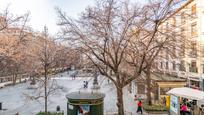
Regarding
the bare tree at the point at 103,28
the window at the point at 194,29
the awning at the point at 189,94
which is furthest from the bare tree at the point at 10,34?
the window at the point at 194,29

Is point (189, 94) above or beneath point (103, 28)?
beneath

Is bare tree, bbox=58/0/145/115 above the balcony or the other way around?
above

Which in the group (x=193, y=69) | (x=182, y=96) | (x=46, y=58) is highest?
(x=46, y=58)

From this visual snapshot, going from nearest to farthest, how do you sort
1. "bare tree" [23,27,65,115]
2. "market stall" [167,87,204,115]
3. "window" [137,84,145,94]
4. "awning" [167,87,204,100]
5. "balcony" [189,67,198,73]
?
"awning" [167,87,204,100], "market stall" [167,87,204,115], "bare tree" [23,27,65,115], "window" [137,84,145,94], "balcony" [189,67,198,73]

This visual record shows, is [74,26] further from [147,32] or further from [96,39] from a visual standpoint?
[147,32]

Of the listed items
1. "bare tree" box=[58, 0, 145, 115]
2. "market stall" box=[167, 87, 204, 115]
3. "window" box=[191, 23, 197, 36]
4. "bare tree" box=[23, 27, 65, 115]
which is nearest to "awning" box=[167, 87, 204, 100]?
"market stall" box=[167, 87, 204, 115]

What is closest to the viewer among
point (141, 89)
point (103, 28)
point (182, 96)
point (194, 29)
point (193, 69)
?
point (103, 28)

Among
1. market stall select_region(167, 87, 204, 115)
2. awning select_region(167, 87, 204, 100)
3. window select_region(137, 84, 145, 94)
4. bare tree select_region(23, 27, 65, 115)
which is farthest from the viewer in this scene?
window select_region(137, 84, 145, 94)

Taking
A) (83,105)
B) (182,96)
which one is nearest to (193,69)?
(182,96)

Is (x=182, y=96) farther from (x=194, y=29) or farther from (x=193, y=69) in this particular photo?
(x=193, y=69)

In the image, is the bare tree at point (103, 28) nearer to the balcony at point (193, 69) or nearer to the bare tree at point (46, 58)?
the bare tree at point (46, 58)

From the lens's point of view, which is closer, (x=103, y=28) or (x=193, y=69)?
(x=103, y=28)

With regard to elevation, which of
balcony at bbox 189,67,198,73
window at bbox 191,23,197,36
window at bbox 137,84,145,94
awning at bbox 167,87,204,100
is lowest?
window at bbox 137,84,145,94

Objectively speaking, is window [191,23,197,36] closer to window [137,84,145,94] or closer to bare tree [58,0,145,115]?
window [137,84,145,94]
